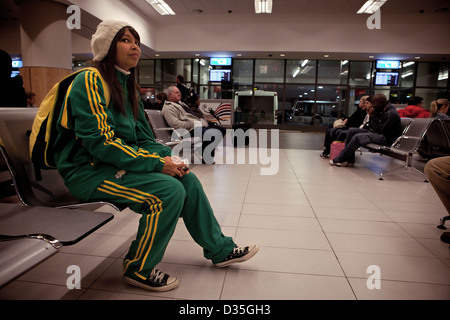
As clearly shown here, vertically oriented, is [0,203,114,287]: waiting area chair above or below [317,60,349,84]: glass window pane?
below

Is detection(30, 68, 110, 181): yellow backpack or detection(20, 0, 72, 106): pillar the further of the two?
detection(20, 0, 72, 106): pillar

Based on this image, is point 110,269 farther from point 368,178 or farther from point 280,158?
point 280,158

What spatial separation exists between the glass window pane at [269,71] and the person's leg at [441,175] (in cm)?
1241

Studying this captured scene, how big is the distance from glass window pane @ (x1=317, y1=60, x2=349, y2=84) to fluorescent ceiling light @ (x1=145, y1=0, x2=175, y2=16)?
23.2 feet

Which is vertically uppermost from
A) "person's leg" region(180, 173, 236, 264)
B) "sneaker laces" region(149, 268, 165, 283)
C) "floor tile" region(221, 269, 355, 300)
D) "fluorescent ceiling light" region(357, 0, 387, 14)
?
"fluorescent ceiling light" region(357, 0, 387, 14)

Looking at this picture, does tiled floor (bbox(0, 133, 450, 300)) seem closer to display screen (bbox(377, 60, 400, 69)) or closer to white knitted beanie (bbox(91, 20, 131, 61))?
white knitted beanie (bbox(91, 20, 131, 61))

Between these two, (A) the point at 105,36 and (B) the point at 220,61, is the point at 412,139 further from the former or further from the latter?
(B) the point at 220,61

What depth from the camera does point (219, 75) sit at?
12.9 metres

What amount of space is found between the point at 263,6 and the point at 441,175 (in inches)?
371

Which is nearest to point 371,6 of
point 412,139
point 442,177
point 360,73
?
point 360,73

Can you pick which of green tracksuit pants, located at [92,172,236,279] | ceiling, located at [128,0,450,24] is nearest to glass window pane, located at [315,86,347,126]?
ceiling, located at [128,0,450,24]

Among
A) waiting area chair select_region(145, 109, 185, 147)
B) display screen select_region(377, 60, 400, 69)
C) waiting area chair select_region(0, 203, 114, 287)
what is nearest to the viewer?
waiting area chair select_region(0, 203, 114, 287)

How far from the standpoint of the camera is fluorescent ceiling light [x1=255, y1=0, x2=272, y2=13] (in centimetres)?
941
